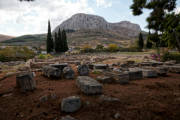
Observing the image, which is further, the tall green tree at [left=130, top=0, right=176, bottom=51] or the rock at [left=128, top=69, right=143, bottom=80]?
the tall green tree at [left=130, top=0, right=176, bottom=51]

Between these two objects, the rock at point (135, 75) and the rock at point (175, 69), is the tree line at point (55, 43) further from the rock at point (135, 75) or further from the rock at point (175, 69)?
the rock at point (135, 75)

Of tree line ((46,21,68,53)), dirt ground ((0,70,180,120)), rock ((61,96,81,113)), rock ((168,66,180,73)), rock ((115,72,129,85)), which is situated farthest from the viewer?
tree line ((46,21,68,53))

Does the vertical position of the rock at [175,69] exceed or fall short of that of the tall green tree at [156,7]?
it falls short

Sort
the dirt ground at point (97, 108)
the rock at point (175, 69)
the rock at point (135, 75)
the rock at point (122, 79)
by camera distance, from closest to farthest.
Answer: the dirt ground at point (97, 108)
the rock at point (122, 79)
the rock at point (135, 75)
the rock at point (175, 69)

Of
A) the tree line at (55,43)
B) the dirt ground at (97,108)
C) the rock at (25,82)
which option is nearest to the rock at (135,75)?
the dirt ground at (97,108)

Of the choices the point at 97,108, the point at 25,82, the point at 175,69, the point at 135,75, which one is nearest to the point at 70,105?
the point at 97,108

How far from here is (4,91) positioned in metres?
4.15

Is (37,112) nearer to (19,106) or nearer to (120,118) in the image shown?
(19,106)

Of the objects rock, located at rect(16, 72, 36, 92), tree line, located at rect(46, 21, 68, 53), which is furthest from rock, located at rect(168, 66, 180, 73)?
tree line, located at rect(46, 21, 68, 53)

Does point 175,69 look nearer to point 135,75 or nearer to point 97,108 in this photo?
point 135,75

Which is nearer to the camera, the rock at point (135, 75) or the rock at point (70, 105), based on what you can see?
the rock at point (70, 105)

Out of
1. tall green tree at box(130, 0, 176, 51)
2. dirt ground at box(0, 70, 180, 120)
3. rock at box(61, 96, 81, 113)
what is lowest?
dirt ground at box(0, 70, 180, 120)

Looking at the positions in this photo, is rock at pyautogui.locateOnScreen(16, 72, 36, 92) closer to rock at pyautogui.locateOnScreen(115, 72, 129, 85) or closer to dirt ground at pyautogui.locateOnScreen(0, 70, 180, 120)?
dirt ground at pyautogui.locateOnScreen(0, 70, 180, 120)

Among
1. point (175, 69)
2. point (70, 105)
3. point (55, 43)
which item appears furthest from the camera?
point (55, 43)
